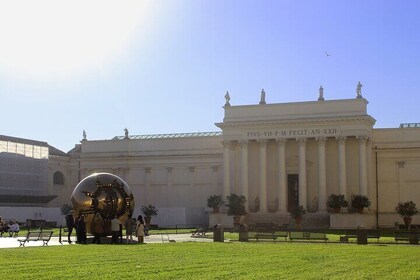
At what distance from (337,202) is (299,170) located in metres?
7.39

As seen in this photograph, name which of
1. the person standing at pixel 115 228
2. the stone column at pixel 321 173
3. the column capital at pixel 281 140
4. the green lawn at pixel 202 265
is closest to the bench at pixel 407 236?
the green lawn at pixel 202 265

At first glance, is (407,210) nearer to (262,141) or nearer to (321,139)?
(321,139)

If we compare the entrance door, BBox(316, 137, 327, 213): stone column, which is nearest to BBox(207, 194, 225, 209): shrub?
the entrance door

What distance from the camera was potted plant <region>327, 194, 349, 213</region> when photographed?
218 ft

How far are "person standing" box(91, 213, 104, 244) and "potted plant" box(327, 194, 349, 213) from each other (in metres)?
36.0

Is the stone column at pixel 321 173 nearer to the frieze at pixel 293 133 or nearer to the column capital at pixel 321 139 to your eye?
the column capital at pixel 321 139

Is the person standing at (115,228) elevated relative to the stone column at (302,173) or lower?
lower

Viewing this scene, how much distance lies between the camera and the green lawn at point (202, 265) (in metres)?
18.5

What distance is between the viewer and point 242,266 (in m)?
21.2

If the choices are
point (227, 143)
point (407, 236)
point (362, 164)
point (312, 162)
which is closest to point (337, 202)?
point (362, 164)

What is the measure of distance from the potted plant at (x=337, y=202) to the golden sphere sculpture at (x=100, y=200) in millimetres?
35301

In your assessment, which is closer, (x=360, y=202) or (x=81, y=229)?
(x=81, y=229)

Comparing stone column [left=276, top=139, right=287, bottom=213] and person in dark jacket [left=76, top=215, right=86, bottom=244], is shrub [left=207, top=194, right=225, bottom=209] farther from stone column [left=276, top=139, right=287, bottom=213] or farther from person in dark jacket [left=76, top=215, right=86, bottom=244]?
person in dark jacket [left=76, top=215, right=86, bottom=244]

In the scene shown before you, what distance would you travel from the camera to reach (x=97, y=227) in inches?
1356
